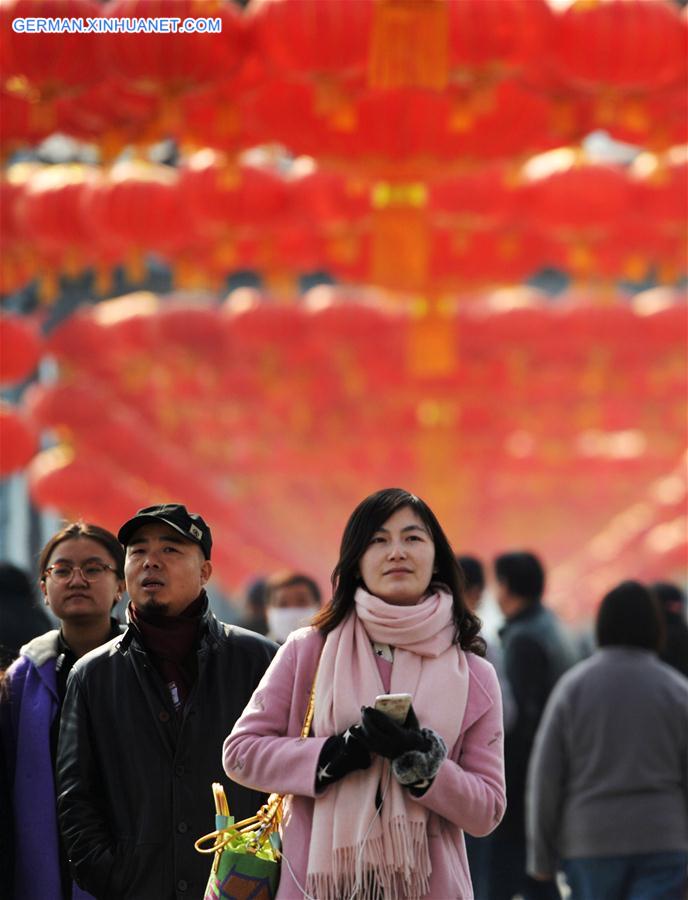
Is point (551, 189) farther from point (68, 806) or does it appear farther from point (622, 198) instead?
point (68, 806)

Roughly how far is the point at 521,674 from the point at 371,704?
9.63ft

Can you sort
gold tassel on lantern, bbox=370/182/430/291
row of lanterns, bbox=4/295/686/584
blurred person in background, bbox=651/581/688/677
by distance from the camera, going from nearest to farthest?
1. blurred person in background, bbox=651/581/688/677
2. gold tassel on lantern, bbox=370/182/430/291
3. row of lanterns, bbox=4/295/686/584

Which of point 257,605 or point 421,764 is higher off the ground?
point 257,605

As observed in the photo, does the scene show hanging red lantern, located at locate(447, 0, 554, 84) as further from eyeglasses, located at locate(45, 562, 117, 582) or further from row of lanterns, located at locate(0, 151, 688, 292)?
eyeglasses, located at locate(45, 562, 117, 582)

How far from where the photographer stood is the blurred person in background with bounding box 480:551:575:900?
592 cm

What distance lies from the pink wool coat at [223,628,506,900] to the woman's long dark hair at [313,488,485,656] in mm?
39

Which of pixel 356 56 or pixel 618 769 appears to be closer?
pixel 618 769

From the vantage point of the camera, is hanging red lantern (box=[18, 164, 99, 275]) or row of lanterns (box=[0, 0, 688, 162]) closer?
row of lanterns (box=[0, 0, 688, 162])

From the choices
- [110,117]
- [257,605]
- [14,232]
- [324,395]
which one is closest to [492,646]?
[257,605]

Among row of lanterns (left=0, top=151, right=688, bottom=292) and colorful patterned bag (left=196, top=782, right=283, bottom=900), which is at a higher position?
row of lanterns (left=0, top=151, right=688, bottom=292)

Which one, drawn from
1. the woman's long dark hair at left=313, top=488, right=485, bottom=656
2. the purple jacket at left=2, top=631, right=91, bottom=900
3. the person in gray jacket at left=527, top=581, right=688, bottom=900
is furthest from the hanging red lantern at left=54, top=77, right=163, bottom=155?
the woman's long dark hair at left=313, top=488, right=485, bottom=656

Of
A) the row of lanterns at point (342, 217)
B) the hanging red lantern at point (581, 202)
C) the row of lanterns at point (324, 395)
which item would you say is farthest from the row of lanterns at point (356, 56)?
the row of lanterns at point (324, 395)

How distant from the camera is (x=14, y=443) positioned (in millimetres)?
10852

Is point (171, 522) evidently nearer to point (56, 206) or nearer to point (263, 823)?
point (263, 823)
